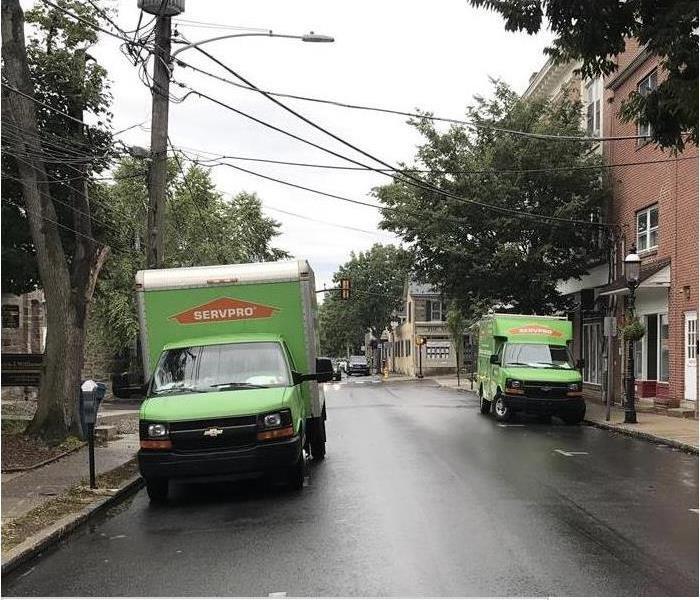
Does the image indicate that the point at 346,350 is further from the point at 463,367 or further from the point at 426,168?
the point at 426,168

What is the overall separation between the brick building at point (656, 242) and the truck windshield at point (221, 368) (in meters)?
13.1

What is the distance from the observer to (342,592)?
595 cm

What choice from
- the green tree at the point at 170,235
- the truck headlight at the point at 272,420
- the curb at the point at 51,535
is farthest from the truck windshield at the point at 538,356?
the green tree at the point at 170,235

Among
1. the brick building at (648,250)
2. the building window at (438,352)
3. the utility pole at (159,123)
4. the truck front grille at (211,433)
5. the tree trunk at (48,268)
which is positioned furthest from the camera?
the building window at (438,352)

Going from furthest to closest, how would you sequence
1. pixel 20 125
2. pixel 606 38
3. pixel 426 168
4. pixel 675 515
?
pixel 426 168 → pixel 20 125 → pixel 606 38 → pixel 675 515

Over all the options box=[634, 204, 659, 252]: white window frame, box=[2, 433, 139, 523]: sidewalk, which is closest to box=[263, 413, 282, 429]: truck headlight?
box=[2, 433, 139, 523]: sidewalk

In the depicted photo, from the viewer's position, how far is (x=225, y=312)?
37.8ft

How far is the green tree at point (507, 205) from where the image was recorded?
27297 millimetres

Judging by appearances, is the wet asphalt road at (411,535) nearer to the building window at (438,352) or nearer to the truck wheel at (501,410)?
the truck wheel at (501,410)

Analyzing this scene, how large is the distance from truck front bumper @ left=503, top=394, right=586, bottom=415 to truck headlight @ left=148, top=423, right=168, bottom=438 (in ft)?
39.5

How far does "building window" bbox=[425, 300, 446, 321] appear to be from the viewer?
67.9m

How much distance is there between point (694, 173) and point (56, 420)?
1656 centimetres

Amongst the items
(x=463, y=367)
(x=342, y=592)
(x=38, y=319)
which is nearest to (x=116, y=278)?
(x=38, y=319)

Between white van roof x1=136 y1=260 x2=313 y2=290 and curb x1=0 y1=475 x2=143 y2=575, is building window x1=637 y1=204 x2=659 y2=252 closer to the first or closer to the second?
white van roof x1=136 y1=260 x2=313 y2=290
